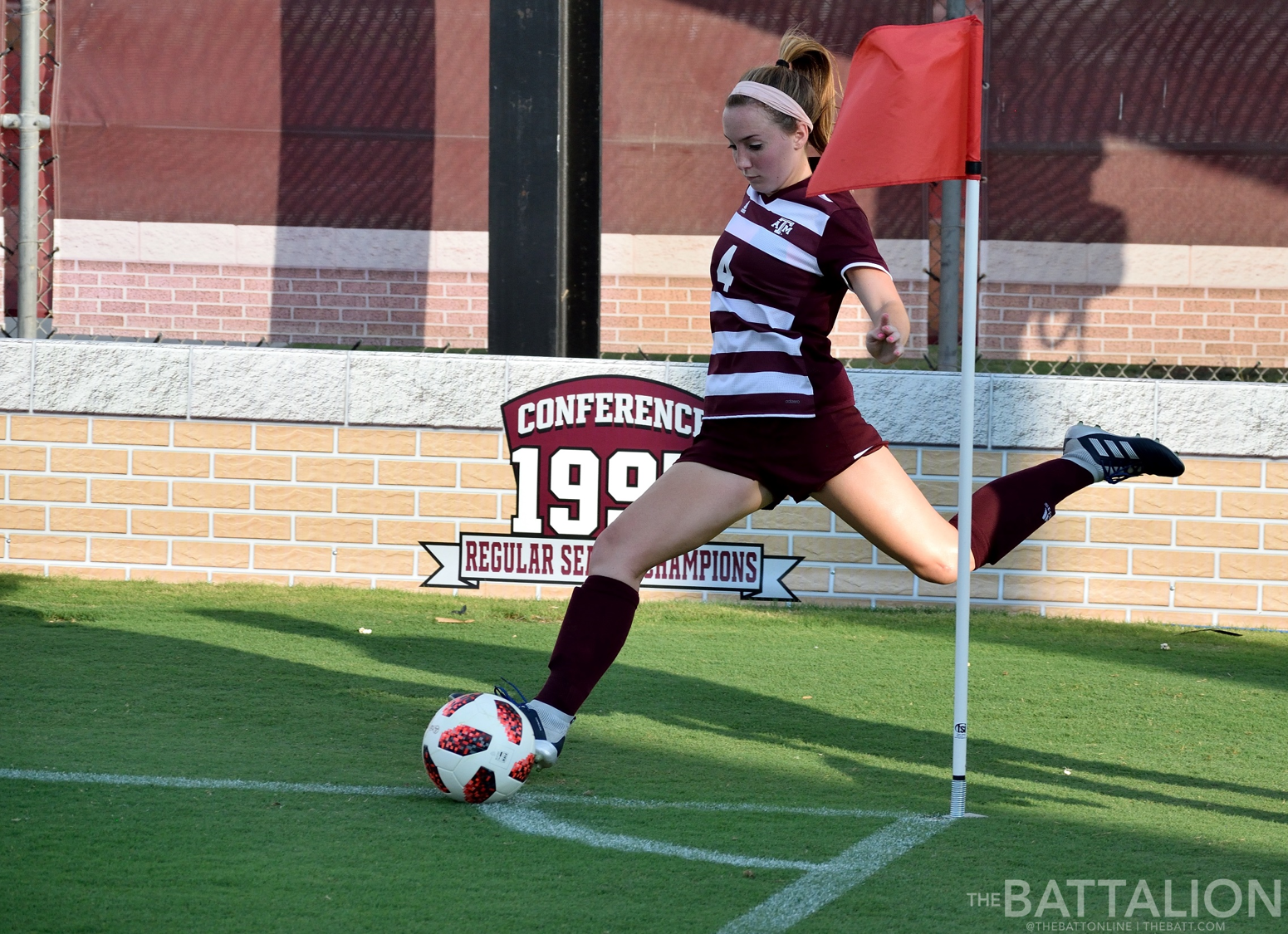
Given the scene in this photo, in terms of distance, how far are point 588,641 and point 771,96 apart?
1.63 m

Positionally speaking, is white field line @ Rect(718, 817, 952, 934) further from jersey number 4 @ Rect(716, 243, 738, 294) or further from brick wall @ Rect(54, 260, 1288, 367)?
brick wall @ Rect(54, 260, 1288, 367)


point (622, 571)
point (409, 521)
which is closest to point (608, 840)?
point (622, 571)

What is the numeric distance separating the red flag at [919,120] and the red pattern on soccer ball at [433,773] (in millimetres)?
1862

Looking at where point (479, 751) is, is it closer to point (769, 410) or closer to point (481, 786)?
point (481, 786)

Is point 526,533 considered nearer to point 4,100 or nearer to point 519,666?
point 519,666

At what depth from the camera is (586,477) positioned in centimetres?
697

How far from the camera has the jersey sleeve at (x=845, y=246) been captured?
391cm

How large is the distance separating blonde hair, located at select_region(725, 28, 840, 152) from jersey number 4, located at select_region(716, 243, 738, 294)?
0.37 metres

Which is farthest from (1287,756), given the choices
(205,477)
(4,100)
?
(4,100)

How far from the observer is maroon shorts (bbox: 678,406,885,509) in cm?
406

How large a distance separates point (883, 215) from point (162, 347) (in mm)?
3861

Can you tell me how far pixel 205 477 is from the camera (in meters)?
7.18

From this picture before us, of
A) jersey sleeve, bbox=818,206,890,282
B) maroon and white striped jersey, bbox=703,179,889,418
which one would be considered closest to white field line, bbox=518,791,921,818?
maroon and white striped jersey, bbox=703,179,889,418

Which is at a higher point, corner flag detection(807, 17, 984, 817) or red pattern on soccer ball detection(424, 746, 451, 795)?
corner flag detection(807, 17, 984, 817)
